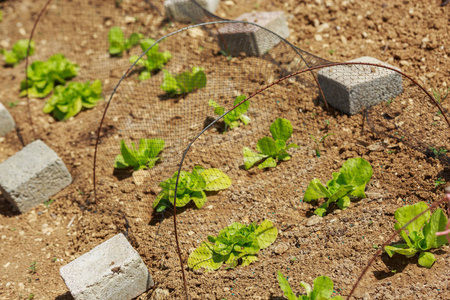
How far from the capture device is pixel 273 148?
2.84 m

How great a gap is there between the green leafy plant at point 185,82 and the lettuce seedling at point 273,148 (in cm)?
97

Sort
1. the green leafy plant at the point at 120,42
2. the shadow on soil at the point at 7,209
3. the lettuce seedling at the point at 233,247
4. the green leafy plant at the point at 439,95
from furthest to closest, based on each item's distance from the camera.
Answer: the green leafy plant at the point at 120,42, the shadow on soil at the point at 7,209, the green leafy plant at the point at 439,95, the lettuce seedling at the point at 233,247

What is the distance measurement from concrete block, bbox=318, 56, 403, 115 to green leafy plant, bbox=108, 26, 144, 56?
7.59 ft

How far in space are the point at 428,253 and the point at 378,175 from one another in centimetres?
65

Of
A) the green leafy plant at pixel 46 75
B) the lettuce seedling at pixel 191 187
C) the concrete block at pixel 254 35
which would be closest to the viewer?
the lettuce seedling at pixel 191 187

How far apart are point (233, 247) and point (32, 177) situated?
1718mm

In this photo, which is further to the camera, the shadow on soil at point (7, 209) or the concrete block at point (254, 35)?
the concrete block at point (254, 35)

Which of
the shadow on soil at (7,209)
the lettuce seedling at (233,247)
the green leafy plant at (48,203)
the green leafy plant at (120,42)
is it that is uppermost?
the green leafy plant at (120,42)

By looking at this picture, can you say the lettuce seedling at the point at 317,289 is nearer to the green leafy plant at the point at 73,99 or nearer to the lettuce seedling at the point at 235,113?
the lettuce seedling at the point at 235,113

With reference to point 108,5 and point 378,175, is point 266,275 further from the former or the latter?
point 108,5

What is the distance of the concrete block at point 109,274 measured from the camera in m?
2.20

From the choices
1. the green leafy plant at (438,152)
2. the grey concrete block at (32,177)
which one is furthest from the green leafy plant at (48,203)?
the green leafy plant at (438,152)

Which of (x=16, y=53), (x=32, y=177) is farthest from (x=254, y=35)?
(x=16, y=53)

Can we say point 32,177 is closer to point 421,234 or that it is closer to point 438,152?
point 421,234
